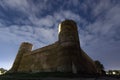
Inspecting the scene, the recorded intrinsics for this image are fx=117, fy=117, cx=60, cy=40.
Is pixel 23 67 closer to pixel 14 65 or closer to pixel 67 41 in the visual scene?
pixel 14 65

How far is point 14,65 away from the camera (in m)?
28.6

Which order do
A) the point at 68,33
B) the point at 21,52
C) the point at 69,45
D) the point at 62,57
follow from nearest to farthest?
the point at 62,57, the point at 69,45, the point at 68,33, the point at 21,52

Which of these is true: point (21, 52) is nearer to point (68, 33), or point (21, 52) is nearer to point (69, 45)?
point (68, 33)

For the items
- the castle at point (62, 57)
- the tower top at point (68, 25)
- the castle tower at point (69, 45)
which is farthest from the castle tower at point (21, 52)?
the castle tower at point (69, 45)

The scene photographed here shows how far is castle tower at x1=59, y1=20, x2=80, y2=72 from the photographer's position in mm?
15892

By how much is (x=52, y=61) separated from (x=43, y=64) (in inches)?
96.7

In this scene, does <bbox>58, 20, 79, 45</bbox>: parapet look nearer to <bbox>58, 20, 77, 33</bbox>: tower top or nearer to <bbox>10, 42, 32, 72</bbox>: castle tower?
<bbox>58, 20, 77, 33</bbox>: tower top

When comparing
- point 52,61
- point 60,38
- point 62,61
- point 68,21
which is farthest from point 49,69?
point 68,21

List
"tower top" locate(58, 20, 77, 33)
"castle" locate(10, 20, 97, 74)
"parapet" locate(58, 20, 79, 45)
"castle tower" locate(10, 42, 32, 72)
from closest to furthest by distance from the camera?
"castle" locate(10, 20, 97, 74)
"parapet" locate(58, 20, 79, 45)
"tower top" locate(58, 20, 77, 33)
"castle tower" locate(10, 42, 32, 72)

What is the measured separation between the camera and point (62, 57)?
17.1 meters

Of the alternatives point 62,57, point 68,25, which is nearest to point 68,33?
point 68,25

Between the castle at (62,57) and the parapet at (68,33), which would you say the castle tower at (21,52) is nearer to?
the castle at (62,57)

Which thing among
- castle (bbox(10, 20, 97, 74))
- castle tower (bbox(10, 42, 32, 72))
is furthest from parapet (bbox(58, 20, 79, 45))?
castle tower (bbox(10, 42, 32, 72))

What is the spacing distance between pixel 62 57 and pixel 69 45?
2.04 meters
